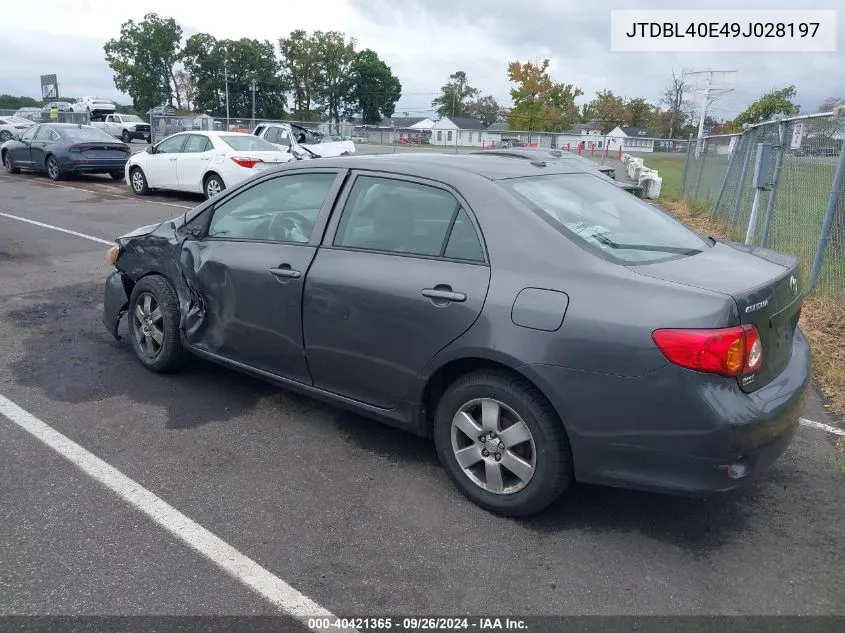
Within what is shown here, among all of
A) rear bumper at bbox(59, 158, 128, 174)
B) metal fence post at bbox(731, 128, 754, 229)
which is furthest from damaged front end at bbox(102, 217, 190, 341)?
rear bumper at bbox(59, 158, 128, 174)

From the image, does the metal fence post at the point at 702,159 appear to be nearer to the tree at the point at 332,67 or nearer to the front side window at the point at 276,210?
the front side window at the point at 276,210

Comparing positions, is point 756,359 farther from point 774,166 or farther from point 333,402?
point 774,166

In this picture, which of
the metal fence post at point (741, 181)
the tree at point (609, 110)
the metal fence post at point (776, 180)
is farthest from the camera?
the tree at point (609, 110)

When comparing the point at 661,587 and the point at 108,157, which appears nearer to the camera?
the point at 661,587

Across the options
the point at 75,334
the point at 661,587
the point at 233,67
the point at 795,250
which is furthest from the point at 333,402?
the point at 233,67

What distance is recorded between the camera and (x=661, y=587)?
9.00 ft

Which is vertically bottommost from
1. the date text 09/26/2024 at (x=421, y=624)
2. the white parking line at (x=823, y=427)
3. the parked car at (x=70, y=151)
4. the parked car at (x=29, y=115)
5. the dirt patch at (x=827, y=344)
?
the date text 09/26/2024 at (x=421, y=624)

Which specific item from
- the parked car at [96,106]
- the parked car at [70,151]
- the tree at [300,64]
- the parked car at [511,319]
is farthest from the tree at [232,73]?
the parked car at [511,319]

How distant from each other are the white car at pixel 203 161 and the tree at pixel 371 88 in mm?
88832

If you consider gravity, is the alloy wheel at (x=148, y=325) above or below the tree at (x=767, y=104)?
below

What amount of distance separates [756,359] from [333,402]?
2.13 m

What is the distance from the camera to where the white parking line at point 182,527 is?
2631 millimetres

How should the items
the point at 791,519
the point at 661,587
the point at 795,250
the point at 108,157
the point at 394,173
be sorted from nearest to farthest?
the point at 661,587
the point at 791,519
the point at 394,173
the point at 795,250
the point at 108,157

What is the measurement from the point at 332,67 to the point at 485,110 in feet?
100
